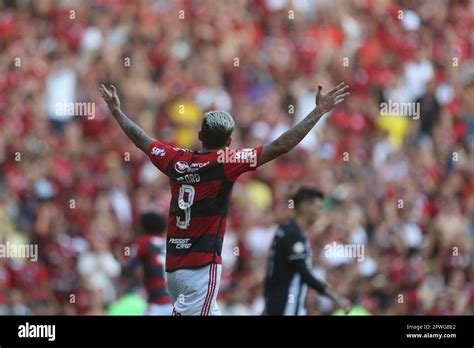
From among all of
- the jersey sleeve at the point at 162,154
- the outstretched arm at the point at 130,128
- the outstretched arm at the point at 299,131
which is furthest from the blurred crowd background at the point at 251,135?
the outstretched arm at the point at 299,131

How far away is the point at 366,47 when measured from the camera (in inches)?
671

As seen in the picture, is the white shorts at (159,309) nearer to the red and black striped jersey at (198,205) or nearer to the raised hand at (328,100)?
the red and black striped jersey at (198,205)

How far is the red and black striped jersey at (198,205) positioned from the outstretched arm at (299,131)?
297mm

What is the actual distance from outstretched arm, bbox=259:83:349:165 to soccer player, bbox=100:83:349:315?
0.08 m

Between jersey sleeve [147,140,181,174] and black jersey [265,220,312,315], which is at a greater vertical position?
jersey sleeve [147,140,181,174]

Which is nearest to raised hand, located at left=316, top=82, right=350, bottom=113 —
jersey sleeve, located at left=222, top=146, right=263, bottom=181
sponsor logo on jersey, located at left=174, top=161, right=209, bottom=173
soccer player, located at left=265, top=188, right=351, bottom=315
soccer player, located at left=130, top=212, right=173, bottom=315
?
jersey sleeve, located at left=222, top=146, right=263, bottom=181

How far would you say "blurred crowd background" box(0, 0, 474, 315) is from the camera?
48.2 ft

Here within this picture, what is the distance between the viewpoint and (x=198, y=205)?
871 centimetres

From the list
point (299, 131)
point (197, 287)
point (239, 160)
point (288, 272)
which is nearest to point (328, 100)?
point (299, 131)

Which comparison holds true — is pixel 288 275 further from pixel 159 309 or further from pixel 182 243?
pixel 182 243

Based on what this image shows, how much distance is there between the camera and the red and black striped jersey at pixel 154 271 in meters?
11.3

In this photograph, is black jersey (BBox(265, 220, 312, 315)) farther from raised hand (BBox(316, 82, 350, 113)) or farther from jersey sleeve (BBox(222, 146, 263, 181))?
raised hand (BBox(316, 82, 350, 113))
